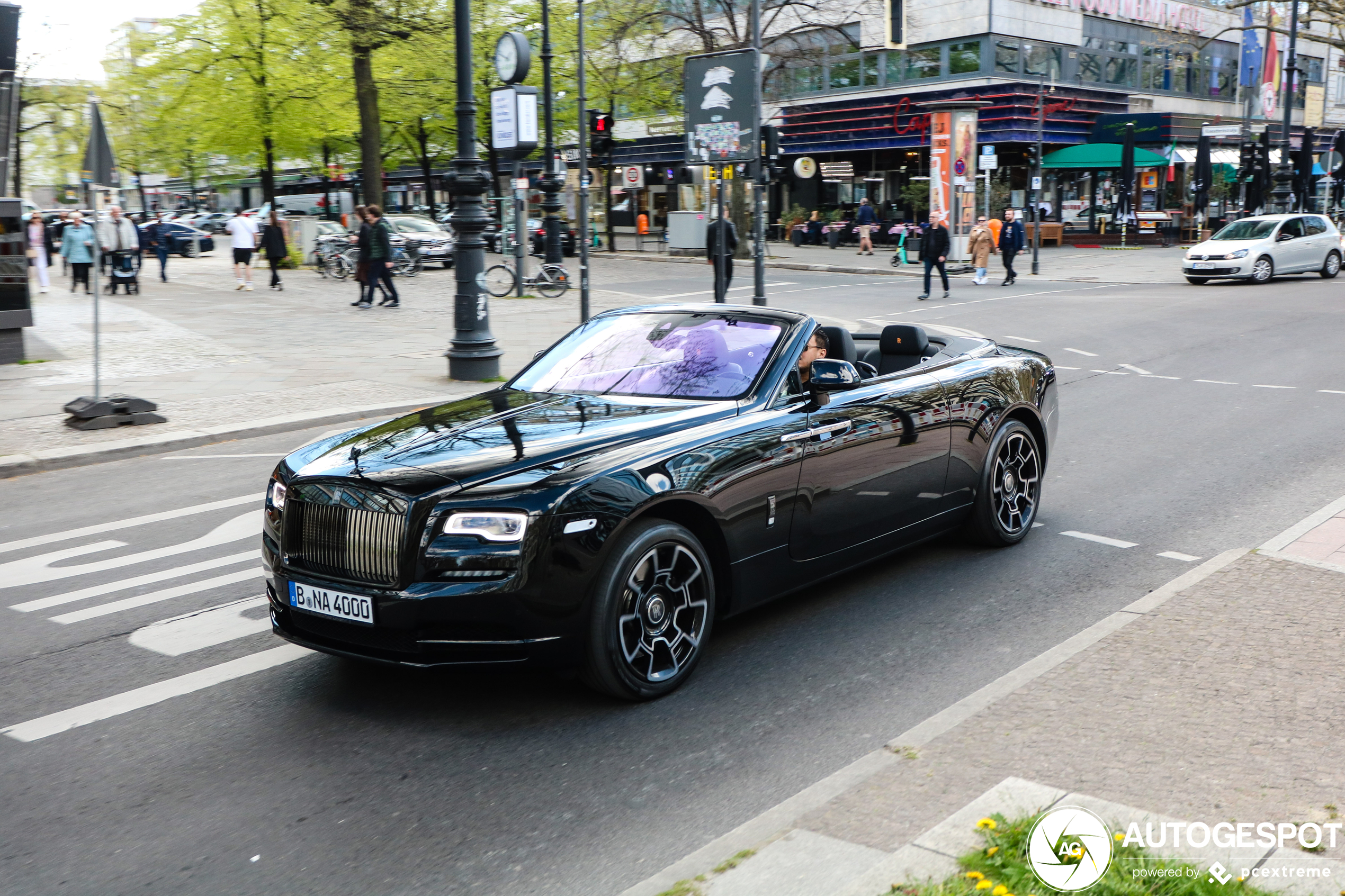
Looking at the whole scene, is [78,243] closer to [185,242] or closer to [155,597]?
[185,242]

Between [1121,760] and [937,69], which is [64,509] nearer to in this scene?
[1121,760]

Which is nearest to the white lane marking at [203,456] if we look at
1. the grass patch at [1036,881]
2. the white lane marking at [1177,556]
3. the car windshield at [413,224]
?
the white lane marking at [1177,556]

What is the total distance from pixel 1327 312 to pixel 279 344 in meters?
17.0

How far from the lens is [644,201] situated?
61.1 m

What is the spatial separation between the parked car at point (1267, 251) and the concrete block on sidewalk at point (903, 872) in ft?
89.0

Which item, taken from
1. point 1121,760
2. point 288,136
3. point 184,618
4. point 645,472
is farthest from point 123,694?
point 288,136

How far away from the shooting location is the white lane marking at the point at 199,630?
545 cm

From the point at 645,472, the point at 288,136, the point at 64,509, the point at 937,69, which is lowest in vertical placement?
A: the point at 64,509

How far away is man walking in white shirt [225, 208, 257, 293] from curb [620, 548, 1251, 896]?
25929 millimetres

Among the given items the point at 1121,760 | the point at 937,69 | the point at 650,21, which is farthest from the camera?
the point at 937,69

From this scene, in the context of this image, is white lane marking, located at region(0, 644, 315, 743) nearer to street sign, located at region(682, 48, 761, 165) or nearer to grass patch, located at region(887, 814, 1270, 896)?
grass patch, located at region(887, 814, 1270, 896)

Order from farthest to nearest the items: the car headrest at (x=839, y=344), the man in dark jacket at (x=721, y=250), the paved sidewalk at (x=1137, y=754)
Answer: the man in dark jacket at (x=721, y=250), the car headrest at (x=839, y=344), the paved sidewalk at (x=1137, y=754)

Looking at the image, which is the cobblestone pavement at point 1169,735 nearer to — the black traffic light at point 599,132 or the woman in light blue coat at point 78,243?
the black traffic light at point 599,132

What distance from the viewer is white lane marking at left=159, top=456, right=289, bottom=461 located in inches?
405
